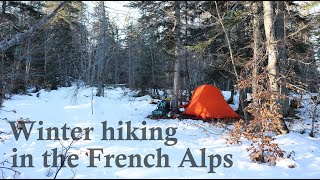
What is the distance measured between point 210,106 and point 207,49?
3490mm

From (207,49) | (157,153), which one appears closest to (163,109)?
(207,49)

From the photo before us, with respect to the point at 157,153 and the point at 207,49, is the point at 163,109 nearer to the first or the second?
the point at 207,49

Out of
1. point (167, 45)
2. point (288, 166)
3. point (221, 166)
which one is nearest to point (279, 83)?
point (288, 166)

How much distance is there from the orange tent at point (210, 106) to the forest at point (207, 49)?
894 millimetres

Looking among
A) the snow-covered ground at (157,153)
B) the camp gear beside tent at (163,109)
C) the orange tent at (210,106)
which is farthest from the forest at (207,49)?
the orange tent at (210,106)

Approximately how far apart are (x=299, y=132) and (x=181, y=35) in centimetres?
739

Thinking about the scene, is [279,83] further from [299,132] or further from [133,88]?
[133,88]

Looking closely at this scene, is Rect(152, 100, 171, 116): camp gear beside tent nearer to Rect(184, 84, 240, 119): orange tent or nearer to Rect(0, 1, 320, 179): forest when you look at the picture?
Rect(0, 1, 320, 179): forest

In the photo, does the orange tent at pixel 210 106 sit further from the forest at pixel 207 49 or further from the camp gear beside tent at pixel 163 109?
the camp gear beside tent at pixel 163 109

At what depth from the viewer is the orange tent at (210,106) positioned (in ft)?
41.2

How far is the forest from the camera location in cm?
741

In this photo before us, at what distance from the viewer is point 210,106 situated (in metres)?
12.7

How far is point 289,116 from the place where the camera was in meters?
13.0

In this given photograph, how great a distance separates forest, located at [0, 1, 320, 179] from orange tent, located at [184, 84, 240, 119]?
0.89m
